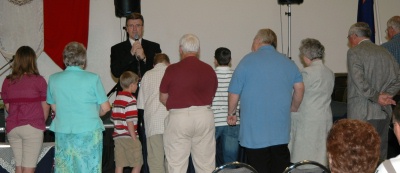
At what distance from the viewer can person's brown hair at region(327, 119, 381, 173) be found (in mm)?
2592

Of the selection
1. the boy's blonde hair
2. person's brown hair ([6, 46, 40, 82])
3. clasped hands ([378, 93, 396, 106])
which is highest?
person's brown hair ([6, 46, 40, 82])

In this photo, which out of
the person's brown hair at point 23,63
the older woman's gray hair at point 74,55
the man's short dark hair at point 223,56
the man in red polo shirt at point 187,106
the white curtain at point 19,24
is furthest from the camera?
the white curtain at point 19,24

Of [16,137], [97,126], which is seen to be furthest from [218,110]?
[16,137]

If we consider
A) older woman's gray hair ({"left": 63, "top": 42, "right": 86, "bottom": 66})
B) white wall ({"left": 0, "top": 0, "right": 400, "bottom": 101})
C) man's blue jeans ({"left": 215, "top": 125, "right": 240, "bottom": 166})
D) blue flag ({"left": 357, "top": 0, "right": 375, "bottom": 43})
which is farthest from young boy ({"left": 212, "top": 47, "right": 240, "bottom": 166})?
blue flag ({"left": 357, "top": 0, "right": 375, "bottom": 43})

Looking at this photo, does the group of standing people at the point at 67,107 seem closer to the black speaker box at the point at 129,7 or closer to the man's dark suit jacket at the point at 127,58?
the man's dark suit jacket at the point at 127,58

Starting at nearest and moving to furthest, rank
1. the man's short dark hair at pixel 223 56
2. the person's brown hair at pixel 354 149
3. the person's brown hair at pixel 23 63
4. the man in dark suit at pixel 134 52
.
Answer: the person's brown hair at pixel 354 149, the person's brown hair at pixel 23 63, the man's short dark hair at pixel 223 56, the man in dark suit at pixel 134 52

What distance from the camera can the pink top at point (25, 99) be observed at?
5.19m

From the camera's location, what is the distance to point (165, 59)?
5680mm

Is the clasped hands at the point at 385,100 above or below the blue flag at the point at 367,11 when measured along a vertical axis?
below

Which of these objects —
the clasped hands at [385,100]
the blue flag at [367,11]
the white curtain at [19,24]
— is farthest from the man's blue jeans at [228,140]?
the blue flag at [367,11]

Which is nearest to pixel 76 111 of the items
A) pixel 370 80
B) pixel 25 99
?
pixel 25 99

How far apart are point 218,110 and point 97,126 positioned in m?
1.34

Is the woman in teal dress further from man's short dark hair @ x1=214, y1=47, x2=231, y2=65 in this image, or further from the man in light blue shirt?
man's short dark hair @ x1=214, y1=47, x2=231, y2=65

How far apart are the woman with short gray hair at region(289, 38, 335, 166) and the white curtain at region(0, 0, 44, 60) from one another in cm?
408
